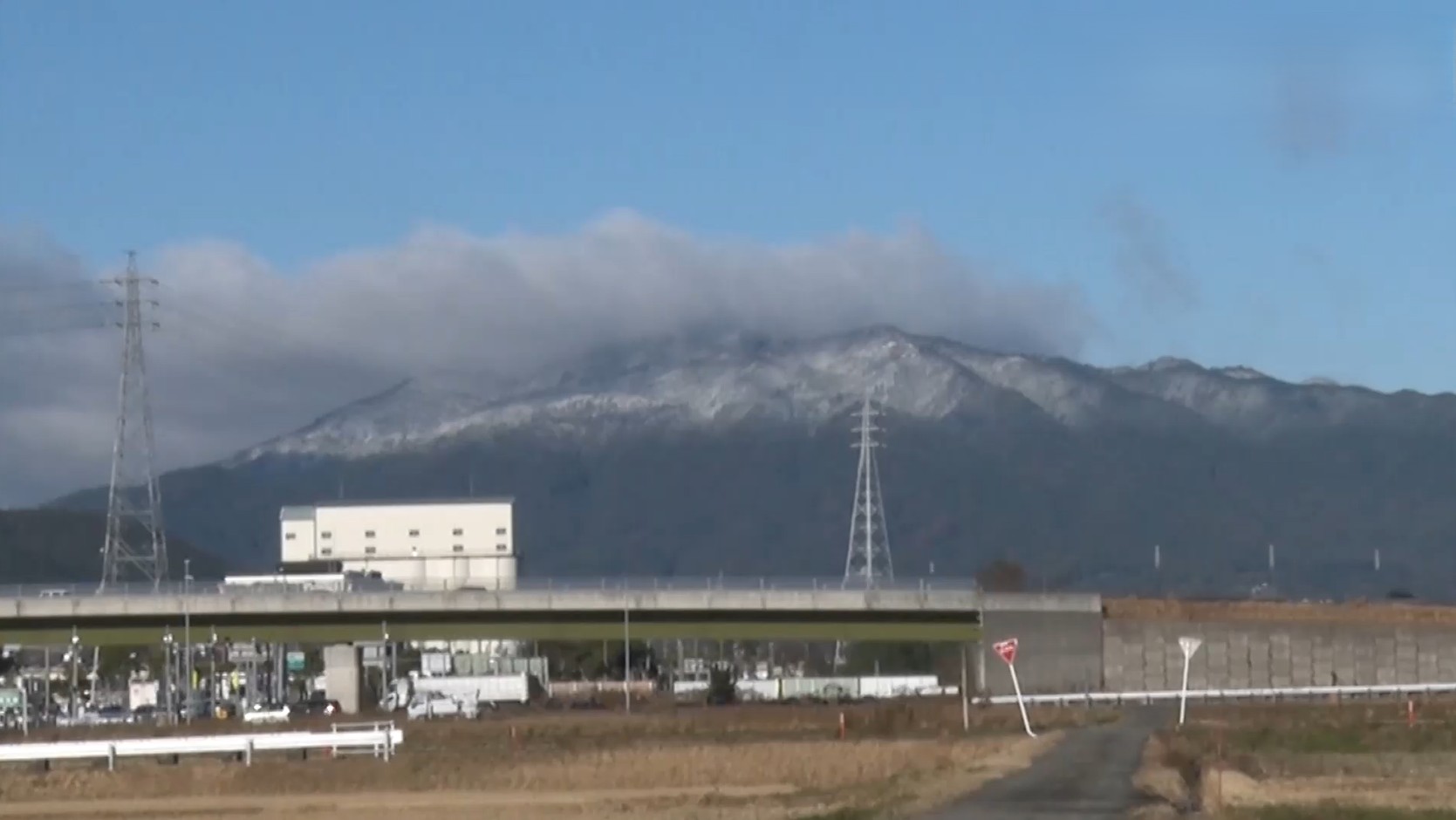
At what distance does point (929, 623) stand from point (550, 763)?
5658cm

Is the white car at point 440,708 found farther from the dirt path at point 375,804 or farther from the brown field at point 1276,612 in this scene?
the dirt path at point 375,804

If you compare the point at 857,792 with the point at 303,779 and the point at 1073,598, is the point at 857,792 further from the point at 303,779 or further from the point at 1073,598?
the point at 1073,598

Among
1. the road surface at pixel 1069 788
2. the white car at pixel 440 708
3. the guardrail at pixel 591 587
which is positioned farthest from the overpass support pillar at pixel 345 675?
the road surface at pixel 1069 788

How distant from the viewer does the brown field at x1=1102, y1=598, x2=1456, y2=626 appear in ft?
404

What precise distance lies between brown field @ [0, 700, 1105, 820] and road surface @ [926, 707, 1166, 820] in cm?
100

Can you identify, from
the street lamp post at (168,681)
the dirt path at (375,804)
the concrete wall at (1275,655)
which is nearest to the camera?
the dirt path at (375,804)

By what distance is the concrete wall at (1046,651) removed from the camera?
120m

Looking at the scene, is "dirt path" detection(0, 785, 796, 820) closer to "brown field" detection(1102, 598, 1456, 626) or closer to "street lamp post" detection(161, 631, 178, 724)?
"street lamp post" detection(161, 631, 178, 724)

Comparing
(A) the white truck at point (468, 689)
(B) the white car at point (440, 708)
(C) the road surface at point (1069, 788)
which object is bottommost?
(A) the white truck at point (468, 689)

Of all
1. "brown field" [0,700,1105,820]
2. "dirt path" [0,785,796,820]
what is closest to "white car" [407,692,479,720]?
"brown field" [0,700,1105,820]

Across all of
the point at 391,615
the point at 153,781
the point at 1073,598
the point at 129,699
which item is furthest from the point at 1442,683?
the point at 129,699

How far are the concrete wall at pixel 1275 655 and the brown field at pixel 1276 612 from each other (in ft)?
5.09

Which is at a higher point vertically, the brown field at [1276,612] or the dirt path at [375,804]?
the brown field at [1276,612]

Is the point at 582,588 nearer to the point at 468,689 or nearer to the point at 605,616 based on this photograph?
the point at 605,616
